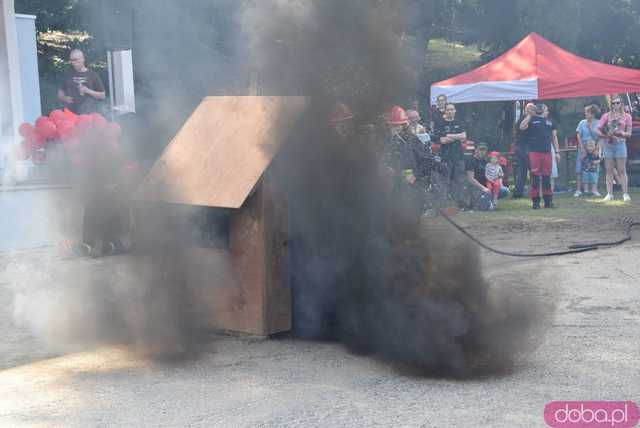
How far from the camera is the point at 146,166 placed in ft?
25.4

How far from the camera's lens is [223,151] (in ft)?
18.2

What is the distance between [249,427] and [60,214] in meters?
6.46

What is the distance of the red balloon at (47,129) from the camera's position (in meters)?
7.26

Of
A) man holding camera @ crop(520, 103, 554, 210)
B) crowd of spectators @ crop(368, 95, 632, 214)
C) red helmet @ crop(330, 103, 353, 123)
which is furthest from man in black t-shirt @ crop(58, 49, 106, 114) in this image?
man holding camera @ crop(520, 103, 554, 210)

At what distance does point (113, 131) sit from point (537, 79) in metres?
9.14

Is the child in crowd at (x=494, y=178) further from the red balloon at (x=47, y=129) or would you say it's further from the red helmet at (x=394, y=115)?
the red helmet at (x=394, y=115)

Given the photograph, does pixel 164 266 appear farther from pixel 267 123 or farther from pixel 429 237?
pixel 429 237

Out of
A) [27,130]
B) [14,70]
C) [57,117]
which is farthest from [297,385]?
[14,70]

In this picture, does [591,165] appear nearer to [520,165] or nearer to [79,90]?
[520,165]

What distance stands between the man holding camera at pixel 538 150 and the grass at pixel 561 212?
255 millimetres

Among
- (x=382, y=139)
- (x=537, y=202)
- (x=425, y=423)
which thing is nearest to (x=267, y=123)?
(x=382, y=139)

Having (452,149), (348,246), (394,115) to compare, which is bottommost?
(348,246)

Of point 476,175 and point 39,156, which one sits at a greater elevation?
point 39,156

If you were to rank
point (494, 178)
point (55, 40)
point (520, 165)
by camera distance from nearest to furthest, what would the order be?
1. point (494, 178)
2. point (520, 165)
3. point (55, 40)
